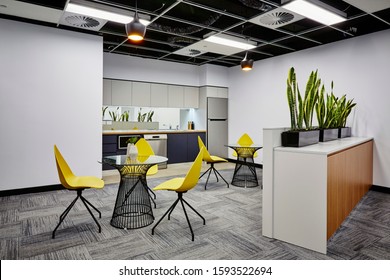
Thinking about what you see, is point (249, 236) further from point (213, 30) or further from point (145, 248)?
point (213, 30)

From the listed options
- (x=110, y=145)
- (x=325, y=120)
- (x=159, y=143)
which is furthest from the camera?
(x=159, y=143)

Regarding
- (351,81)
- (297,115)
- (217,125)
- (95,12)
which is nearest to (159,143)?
(217,125)

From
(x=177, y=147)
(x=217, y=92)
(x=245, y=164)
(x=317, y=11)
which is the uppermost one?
(x=317, y=11)

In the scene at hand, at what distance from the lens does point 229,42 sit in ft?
16.7

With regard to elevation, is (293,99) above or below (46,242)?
above

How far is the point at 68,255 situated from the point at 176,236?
1.00 meters

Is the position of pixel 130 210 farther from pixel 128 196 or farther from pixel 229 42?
pixel 229 42

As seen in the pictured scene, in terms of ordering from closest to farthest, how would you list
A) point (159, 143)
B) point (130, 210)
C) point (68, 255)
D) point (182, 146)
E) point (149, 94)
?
point (68, 255) < point (130, 210) < point (159, 143) < point (149, 94) < point (182, 146)

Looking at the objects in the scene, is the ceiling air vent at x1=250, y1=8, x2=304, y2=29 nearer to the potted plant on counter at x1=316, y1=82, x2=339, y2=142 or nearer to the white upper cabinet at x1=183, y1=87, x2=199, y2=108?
the potted plant on counter at x1=316, y1=82, x2=339, y2=142

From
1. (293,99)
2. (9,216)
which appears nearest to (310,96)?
(293,99)

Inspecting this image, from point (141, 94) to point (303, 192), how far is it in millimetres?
5155

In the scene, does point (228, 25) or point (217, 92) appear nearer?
point (228, 25)

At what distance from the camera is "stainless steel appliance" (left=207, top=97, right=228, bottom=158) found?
7.39 m
